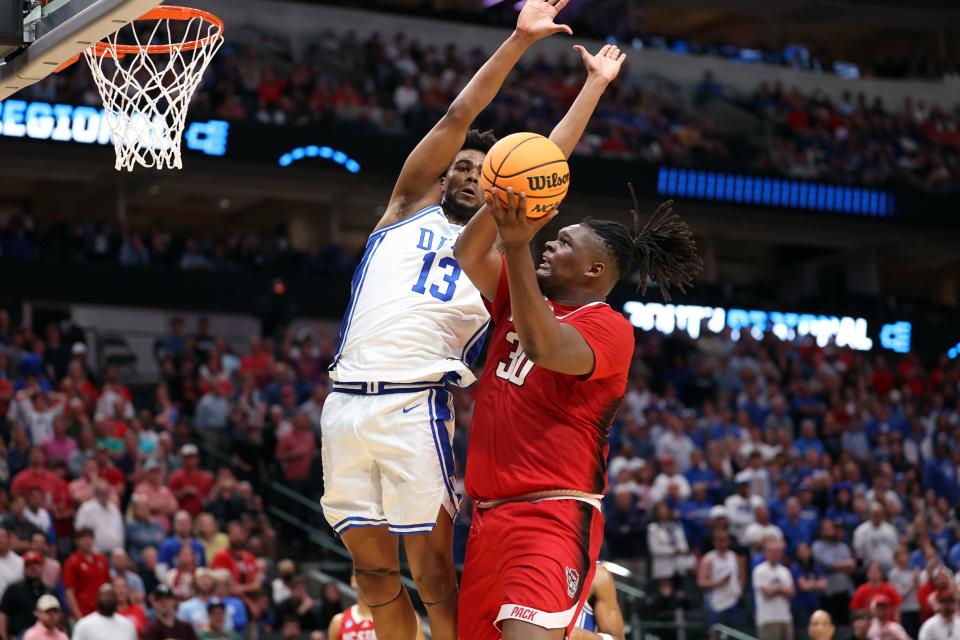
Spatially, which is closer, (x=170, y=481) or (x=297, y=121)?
(x=170, y=481)

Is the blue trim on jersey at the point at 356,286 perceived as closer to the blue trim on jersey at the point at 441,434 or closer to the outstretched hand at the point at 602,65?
the blue trim on jersey at the point at 441,434

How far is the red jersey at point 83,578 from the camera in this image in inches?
470

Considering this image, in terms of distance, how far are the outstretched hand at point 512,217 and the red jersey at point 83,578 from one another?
8319 millimetres

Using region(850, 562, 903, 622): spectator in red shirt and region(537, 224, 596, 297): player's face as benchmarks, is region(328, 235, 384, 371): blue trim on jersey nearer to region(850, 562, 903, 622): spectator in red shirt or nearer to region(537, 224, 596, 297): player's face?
region(537, 224, 596, 297): player's face

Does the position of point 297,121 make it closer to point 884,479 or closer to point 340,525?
point 884,479

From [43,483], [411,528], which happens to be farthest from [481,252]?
[43,483]

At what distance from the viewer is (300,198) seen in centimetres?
2556

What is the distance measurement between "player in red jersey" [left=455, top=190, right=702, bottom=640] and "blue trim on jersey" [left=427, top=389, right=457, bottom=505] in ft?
0.78

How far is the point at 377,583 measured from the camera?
5.90m

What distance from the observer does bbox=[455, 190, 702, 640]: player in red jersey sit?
512 cm

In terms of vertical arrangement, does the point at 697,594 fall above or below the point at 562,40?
below

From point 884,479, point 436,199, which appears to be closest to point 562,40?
point 884,479

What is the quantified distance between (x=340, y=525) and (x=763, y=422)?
15.1m

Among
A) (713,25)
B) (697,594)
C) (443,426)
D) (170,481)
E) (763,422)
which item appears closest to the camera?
(443,426)
